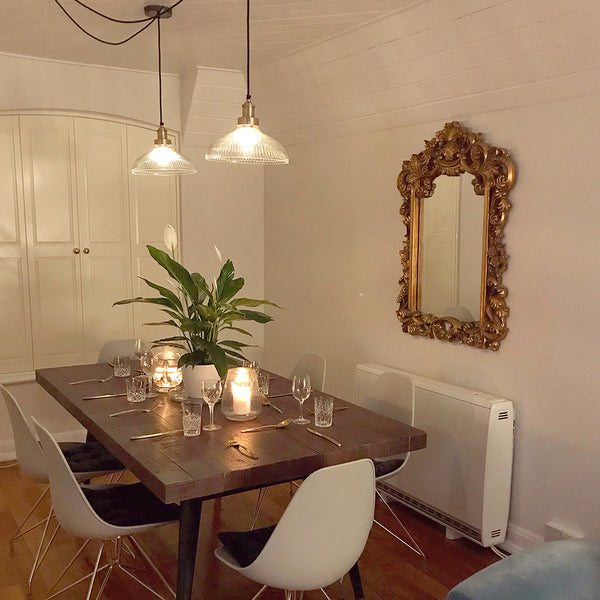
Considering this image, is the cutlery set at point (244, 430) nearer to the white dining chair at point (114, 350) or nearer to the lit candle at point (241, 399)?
the lit candle at point (241, 399)

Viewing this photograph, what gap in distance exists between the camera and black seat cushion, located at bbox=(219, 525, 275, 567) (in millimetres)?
2240

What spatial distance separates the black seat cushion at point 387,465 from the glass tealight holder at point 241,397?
0.63 meters

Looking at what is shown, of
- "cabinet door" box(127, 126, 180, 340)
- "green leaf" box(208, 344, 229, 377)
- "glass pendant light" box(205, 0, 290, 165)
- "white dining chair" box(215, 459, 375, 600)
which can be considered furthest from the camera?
"cabinet door" box(127, 126, 180, 340)

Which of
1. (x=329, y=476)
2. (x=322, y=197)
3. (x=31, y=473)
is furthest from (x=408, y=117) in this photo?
(x=31, y=473)

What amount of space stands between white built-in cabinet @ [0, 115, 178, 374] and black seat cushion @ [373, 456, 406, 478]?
241cm

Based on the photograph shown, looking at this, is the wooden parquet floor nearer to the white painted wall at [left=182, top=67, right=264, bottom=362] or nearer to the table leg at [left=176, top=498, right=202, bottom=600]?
the table leg at [left=176, top=498, right=202, bottom=600]

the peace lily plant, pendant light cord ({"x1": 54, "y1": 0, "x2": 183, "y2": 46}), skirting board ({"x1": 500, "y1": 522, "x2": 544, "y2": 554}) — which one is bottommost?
skirting board ({"x1": 500, "y1": 522, "x2": 544, "y2": 554})

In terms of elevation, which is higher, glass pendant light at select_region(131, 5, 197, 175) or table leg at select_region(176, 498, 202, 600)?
glass pendant light at select_region(131, 5, 197, 175)

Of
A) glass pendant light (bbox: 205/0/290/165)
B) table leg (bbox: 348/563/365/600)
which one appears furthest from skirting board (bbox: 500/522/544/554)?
glass pendant light (bbox: 205/0/290/165)

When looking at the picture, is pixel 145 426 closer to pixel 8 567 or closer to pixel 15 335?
pixel 8 567

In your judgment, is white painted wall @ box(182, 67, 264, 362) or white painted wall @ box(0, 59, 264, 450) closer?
white painted wall @ box(0, 59, 264, 450)

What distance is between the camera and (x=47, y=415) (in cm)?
456

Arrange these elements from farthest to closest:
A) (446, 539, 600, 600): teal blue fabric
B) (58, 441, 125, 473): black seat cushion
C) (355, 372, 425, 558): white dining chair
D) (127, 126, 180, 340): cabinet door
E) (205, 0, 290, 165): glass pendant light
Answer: (127, 126, 180, 340): cabinet door, (58, 441, 125, 473): black seat cushion, (355, 372, 425, 558): white dining chair, (205, 0, 290, 165): glass pendant light, (446, 539, 600, 600): teal blue fabric

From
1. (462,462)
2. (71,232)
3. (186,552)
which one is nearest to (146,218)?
(71,232)
